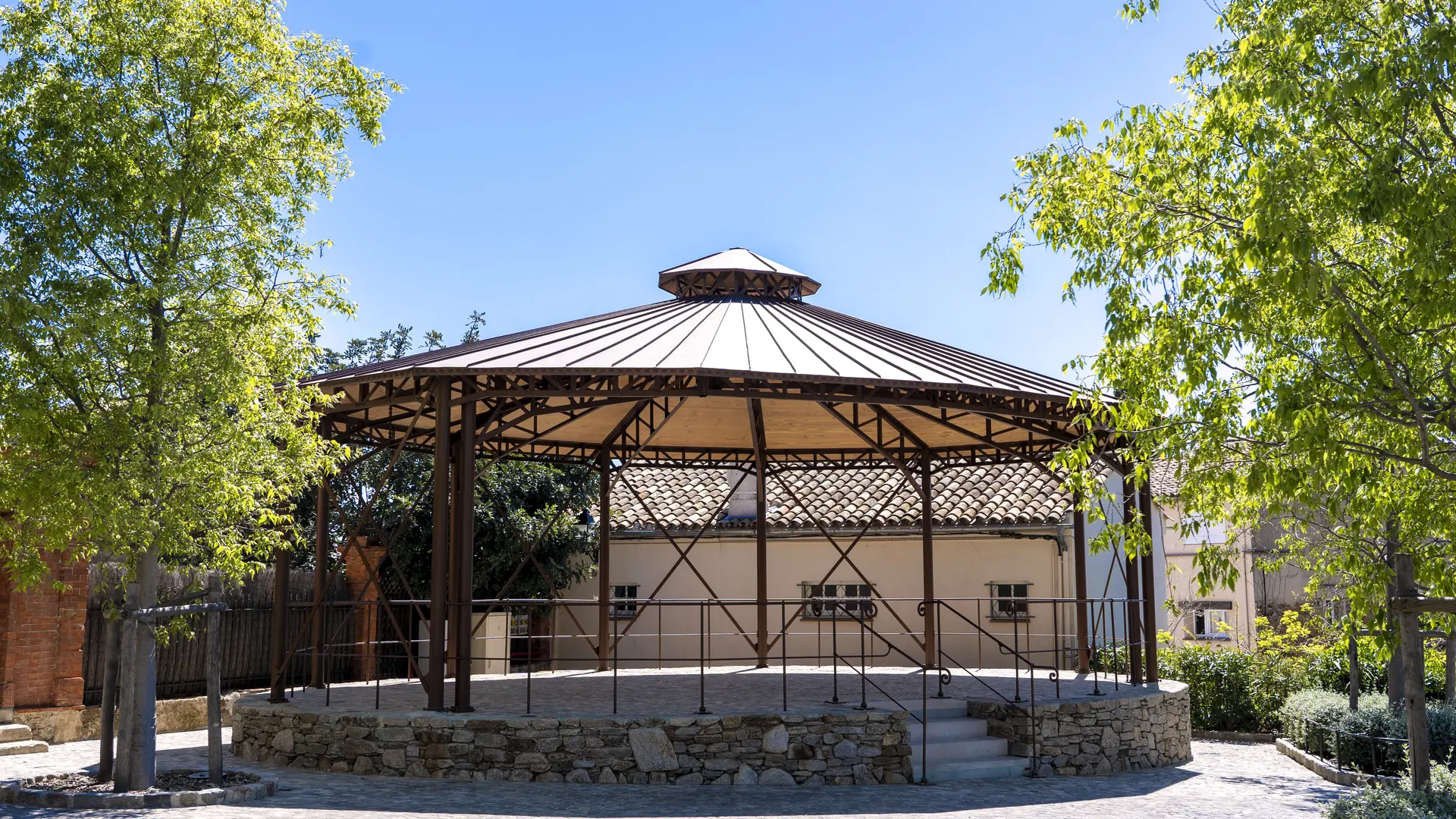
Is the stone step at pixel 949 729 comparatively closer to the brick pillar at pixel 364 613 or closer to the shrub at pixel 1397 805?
the shrub at pixel 1397 805

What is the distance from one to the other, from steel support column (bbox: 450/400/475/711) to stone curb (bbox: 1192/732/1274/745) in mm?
11886

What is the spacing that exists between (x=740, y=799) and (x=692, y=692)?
3.78 meters

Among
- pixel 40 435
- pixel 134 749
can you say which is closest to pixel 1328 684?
pixel 134 749

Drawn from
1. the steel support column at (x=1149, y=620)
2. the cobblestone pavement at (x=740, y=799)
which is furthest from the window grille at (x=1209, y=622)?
the cobblestone pavement at (x=740, y=799)

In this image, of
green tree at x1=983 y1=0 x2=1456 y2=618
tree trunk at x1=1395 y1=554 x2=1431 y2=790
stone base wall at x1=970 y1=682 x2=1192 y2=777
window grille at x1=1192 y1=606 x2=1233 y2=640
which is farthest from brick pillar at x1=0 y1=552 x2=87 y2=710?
window grille at x1=1192 y1=606 x2=1233 y2=640

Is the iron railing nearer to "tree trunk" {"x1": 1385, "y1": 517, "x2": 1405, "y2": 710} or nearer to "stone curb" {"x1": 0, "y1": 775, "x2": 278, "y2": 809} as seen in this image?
"tree trunk" {"x1": 1385, "y1": 517, "x2": 1405, "y2": 710}

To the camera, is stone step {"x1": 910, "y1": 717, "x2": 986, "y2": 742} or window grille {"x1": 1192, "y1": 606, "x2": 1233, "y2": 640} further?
window grille {"x1": 1192, "y1": 606, "x2": 1233, "y2": 640}

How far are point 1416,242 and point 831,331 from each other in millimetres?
9594

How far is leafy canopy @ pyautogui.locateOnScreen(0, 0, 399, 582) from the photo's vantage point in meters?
10.1

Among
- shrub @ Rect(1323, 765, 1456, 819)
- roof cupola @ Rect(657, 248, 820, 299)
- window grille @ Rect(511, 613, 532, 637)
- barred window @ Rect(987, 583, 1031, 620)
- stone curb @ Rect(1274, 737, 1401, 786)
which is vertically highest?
roof cupola @ Rect(657, 248, 820, 299)

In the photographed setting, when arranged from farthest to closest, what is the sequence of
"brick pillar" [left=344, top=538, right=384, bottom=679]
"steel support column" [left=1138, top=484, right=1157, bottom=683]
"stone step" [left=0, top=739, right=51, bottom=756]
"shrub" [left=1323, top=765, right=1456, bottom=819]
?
"brick pillar" [left=344, top=538, right=384, bottom=679], "steel support column" [left=1138, top=484, right=1157, bottom=683], "stone step" [left=0, top=739, right=51, bottom=756], "shrub" [left=1323, top=765, right=1456, bottom=819]

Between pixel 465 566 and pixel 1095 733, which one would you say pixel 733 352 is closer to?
pixel 465 566

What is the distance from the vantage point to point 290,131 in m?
11.2

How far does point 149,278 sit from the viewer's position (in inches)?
421
